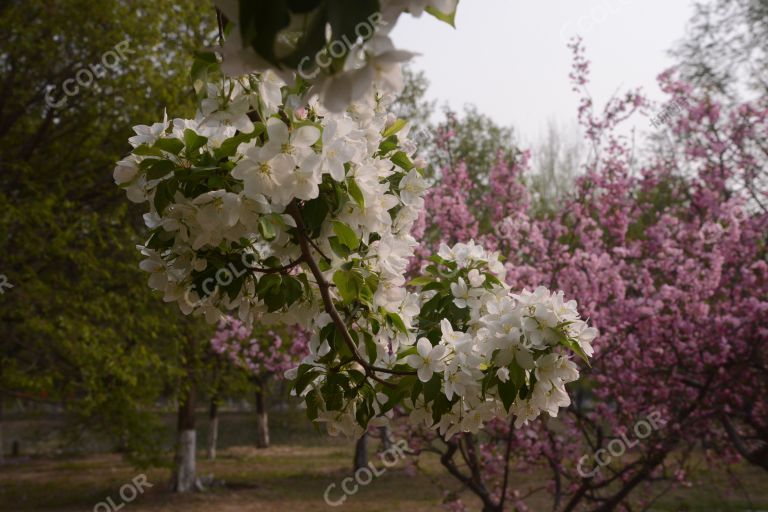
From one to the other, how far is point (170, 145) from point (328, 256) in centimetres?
54

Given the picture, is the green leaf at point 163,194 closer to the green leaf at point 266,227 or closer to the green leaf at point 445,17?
the green leaf at point 266,227

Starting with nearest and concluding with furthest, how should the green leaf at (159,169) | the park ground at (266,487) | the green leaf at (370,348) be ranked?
the green leaf at (159,169) → the green leaf at (370,348) → the park ground at (266,487)

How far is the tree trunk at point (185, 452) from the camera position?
14828mm

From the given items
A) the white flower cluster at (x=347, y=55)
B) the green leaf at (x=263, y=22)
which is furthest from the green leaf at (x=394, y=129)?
the green leaf at (x=263, y=22)

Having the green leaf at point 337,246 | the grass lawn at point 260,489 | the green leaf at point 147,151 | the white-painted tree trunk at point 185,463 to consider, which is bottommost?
the grass lawn at point 260,489

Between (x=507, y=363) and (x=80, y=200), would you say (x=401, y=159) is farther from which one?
(x=80, y=200)

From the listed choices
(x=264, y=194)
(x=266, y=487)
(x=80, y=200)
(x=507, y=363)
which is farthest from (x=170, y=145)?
(x=266, y=487)

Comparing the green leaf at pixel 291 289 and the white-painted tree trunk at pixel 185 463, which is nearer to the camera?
the green leaf at pixel 291 289

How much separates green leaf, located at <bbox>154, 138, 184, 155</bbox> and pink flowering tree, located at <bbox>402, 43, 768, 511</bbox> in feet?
16.0

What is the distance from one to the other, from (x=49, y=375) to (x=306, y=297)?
792 cm

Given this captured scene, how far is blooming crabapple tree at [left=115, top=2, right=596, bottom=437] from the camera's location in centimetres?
177

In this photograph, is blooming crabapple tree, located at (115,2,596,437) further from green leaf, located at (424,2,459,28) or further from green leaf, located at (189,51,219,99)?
green leaf, located at (424,2,459,28)

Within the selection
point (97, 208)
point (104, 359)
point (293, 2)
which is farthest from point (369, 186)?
point (97, 208)

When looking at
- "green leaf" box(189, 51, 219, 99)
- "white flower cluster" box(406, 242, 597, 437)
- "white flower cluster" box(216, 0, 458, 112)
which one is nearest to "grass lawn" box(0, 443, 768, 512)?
"white flower cluster" box(406, 242, 597, 437)
